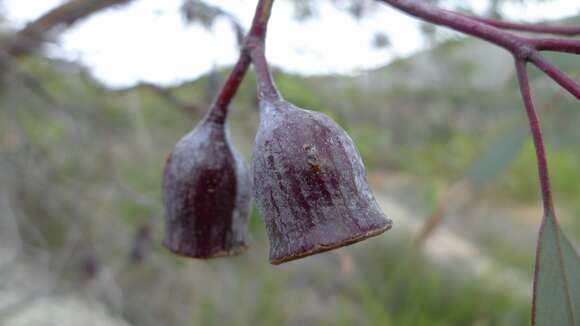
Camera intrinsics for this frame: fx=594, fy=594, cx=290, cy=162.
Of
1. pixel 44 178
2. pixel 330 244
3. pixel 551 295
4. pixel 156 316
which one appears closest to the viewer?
pixel 330 244

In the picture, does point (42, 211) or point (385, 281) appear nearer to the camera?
point (42, 211)

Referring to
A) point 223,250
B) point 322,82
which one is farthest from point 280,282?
point 223,250

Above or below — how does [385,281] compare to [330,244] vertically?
below

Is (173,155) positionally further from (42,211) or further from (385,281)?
(385,281)

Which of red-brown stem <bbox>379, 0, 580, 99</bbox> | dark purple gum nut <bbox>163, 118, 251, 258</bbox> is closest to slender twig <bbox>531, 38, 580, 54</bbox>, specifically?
red-brown stem <bbox>379, 0, 580, 99</bbox>

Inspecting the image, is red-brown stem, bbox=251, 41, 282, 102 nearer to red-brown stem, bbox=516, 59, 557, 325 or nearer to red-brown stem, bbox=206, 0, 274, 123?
red-brown stem, bbox=206, 0, 274, 123

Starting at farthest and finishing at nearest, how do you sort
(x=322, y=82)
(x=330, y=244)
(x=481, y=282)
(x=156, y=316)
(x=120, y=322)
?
(x=481, y=282) → (x=156, y=316) → (x=120, y=322) → (x=322, y=82) → (x=330, y=244)

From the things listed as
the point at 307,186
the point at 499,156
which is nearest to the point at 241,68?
the point at 307,186

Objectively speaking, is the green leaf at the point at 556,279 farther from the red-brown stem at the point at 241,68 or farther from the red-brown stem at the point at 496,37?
the red-brown stem at the point at 241,68
